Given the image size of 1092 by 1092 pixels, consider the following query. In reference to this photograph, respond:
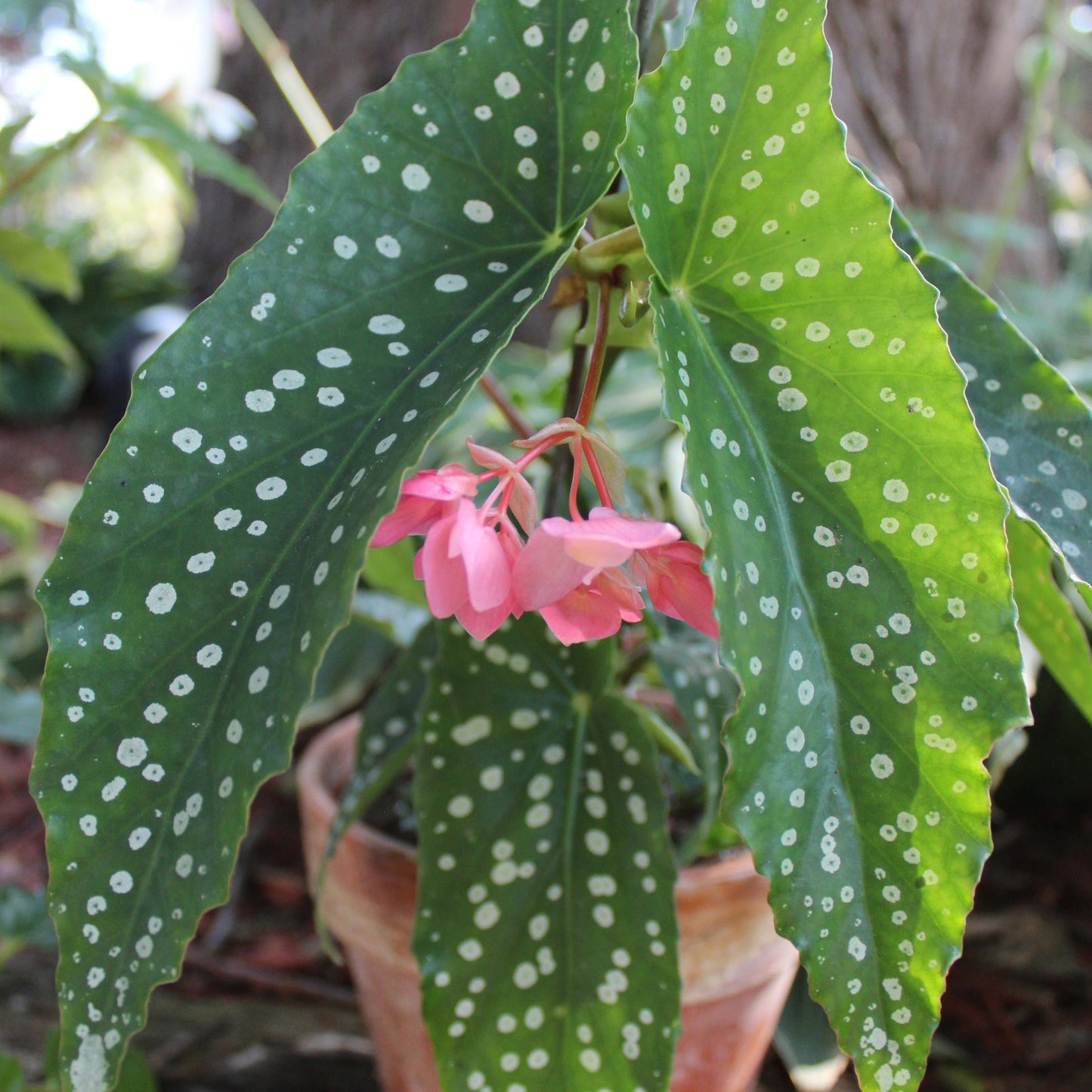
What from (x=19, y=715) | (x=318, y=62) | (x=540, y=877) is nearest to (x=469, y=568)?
(x=540, y=877)

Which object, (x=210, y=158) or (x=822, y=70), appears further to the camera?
(x=210, y=158)

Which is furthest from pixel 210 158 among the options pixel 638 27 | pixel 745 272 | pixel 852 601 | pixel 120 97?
pixel 852 601

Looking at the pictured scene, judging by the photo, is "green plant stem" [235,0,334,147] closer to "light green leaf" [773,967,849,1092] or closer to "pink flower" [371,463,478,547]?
"pink flower" [371,463,478,547]

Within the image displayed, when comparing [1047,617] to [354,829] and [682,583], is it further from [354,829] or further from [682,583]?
[354,829]

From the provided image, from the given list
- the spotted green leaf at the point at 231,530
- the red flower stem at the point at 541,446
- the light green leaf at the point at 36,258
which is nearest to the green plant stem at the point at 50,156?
the light green leaf at the point at 36,258

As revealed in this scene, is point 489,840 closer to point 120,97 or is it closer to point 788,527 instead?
point 788,527

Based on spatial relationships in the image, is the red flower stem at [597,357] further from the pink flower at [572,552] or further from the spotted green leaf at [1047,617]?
the spotted green leaf at [1047,617]
